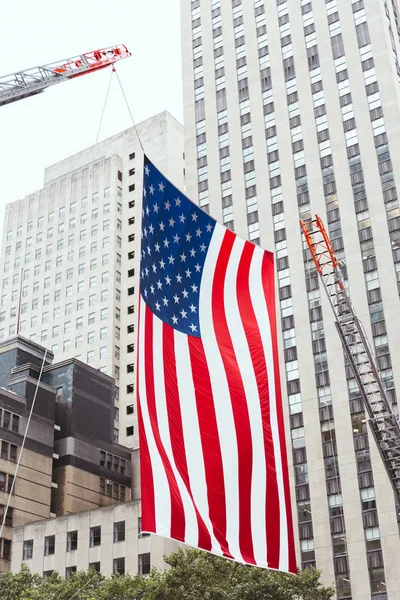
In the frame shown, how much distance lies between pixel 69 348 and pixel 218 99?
47.1 meters

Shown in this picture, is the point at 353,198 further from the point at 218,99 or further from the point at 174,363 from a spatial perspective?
the point at 174,363

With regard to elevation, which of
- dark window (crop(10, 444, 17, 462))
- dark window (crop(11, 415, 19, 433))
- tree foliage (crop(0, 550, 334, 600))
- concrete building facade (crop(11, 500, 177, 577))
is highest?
dark window (crop(11, 415, 19, 433))

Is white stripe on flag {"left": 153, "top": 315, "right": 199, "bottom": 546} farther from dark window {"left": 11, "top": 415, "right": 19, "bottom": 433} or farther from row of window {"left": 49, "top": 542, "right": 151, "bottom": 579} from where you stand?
dark window {"left": 11, "top": 415, "right": 19, "bottom": 433}

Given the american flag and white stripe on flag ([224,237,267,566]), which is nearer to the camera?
the american flag

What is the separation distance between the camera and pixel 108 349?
12512 centimetres

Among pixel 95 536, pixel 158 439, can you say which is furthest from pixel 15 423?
A: pixel 158 439

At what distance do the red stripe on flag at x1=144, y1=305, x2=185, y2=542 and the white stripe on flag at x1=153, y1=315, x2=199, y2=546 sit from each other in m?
0.09

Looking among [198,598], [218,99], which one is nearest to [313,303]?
[218,99]

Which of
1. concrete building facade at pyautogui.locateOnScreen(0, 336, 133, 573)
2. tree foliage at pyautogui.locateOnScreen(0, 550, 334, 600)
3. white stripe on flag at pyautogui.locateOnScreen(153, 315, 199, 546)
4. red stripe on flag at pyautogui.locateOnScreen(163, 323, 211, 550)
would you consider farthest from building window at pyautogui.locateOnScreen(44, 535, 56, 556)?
white stripe on flag at pyautogui.locateOnScreen(153, 315, 199, 546)

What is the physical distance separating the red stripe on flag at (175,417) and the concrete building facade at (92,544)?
61286mm

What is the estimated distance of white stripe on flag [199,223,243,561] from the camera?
1895 cm

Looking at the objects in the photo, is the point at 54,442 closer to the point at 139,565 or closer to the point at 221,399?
the point at 139,565

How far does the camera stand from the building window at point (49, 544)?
83562mm

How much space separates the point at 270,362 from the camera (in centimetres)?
2112
